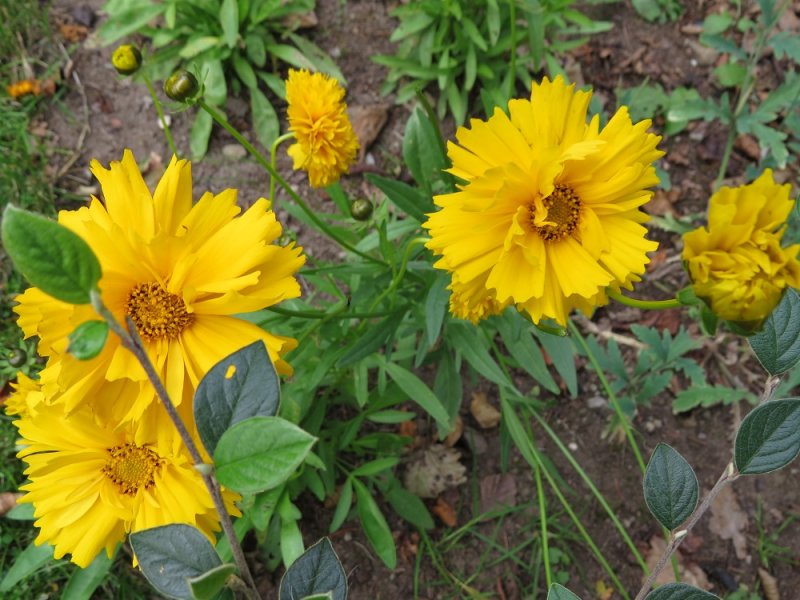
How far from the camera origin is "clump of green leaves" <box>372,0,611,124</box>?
2.47 metres

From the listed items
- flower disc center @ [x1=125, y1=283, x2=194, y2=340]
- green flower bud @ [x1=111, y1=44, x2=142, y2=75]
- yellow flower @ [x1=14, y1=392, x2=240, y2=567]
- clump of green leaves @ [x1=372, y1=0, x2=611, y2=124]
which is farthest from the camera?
clump of green leaves @ [x1=372, y1=0, x2=611, y2=124]

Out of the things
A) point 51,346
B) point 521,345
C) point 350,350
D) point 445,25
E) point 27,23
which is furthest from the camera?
point 27,23

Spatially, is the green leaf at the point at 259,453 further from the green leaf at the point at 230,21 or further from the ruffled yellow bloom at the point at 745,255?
the green leaf at the point at 230,21

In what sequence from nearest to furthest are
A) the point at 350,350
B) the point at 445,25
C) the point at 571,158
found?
the point at 571,158
the point at 350,350
the point at 445,25

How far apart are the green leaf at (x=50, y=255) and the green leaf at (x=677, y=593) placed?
705 millimetres

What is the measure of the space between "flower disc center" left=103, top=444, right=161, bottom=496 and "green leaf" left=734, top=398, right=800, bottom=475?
0.98 metres

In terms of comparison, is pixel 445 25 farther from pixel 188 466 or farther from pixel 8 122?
pixel 188 466

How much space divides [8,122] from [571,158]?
234cm

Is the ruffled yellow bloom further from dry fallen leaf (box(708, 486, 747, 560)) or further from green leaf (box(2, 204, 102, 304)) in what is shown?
dry fallen leaf (box(708, 486, 747, 560))

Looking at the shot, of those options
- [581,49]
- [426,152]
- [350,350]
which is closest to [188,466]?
[350,350]

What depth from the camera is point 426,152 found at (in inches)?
71.1

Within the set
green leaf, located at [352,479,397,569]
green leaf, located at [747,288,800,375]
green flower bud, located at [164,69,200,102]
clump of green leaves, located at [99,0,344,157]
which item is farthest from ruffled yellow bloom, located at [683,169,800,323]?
clump of green leaves, located at [99,0,344,157]

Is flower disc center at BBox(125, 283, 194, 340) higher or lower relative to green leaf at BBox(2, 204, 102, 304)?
lower

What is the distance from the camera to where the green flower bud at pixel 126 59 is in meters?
1.40
